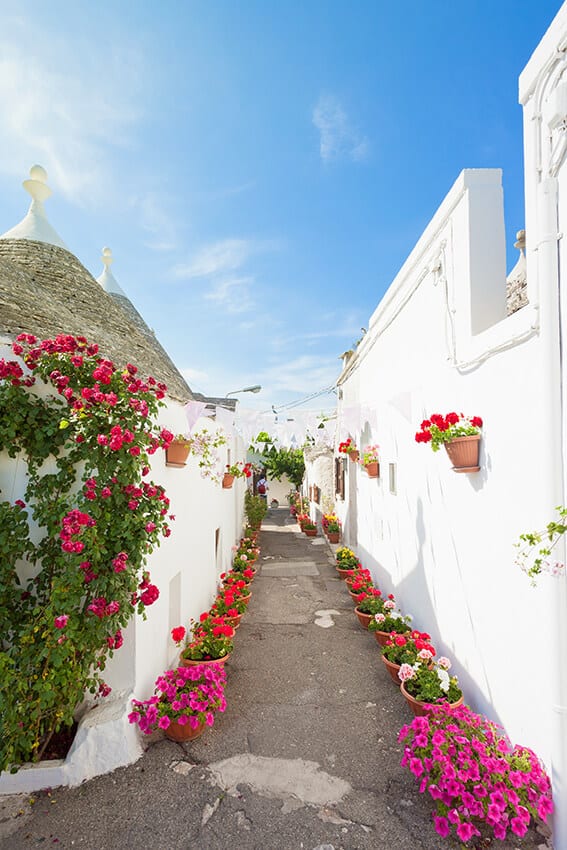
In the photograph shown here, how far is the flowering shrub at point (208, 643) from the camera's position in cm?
466

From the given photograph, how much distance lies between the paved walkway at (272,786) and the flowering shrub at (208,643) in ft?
1.32

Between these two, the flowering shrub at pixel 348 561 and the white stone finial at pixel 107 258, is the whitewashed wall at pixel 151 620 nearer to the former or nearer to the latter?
the flowering shrub at pixel 348 561

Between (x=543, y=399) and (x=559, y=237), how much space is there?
1.04m

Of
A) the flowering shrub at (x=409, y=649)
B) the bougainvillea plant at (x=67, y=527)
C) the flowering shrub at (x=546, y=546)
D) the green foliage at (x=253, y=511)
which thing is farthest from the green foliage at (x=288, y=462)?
the flowering shrub at (x=546, y=546)

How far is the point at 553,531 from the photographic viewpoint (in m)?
2.32

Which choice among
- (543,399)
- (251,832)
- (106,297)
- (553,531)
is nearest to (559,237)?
(543,399)

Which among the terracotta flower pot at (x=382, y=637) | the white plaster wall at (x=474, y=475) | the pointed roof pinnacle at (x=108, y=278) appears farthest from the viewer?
the pointed roof pinnacle at (x=108, y=278)

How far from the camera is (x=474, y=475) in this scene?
355cm

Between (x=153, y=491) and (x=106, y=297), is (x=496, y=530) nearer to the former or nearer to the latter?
(x=153, y=491)

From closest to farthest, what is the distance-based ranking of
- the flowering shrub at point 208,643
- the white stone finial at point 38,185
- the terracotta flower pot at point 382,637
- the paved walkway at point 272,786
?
the paved walkway at point 272,786 < the flowering shrub at point 208,643 < the terracotta flower pot at point 382,637 < the white stone finial at point 38,185

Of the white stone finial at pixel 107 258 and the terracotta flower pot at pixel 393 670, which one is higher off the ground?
the white stone finial at pixel 107 258

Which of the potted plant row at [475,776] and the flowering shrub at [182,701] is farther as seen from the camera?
the flowering shrub at [182,701]

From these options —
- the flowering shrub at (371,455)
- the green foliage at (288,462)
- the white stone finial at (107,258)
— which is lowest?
the green foliage at (288,462)

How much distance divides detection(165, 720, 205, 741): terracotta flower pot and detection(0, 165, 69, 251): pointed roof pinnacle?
24.5 ft
